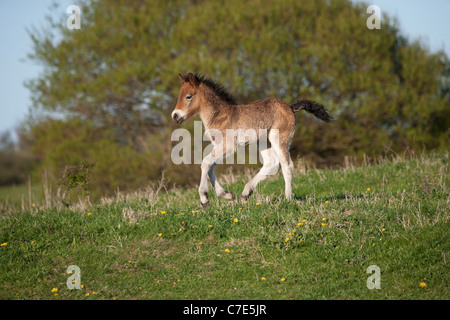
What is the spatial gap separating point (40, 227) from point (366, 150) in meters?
16.2

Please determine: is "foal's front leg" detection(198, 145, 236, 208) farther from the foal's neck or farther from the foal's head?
the foal's head

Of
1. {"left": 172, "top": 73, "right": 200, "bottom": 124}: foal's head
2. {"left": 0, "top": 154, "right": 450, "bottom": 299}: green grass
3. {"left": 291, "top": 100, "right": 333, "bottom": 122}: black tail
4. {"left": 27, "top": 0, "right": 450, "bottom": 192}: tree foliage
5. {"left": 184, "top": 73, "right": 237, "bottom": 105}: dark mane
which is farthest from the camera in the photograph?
{"left": 27, "top": 0, "right": 450, "bottom": 192}: tree foliage

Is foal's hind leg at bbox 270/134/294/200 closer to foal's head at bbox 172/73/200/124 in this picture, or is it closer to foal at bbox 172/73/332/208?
foal at bbox 172/73/332/208

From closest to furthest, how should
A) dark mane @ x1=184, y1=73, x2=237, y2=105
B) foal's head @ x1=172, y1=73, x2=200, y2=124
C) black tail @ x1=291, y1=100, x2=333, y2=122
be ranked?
foal's head @ x1=172, y1=73, x2=200, y2=124 < dark mane @ x1=184, y1=73, x2=237, y2=105 < black tail @ x1=291, y1=100, x2=333, y2=122

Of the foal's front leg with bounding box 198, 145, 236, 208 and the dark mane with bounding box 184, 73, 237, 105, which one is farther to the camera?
the dark mane with bounding box 184, 73, 237, 105

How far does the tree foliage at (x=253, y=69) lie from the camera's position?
20609mm

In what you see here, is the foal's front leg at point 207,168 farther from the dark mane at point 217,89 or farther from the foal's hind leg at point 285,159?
the dark mane at point 217,89

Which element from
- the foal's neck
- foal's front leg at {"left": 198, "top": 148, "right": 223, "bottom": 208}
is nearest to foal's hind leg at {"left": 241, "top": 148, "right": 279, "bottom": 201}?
foal's front leg at {"left": 198, "top": 148, "right": 223, "bottom": 208}

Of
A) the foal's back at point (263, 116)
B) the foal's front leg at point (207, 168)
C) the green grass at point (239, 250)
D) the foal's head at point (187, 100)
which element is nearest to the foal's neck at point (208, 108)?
the foal's head at point (187, 100)

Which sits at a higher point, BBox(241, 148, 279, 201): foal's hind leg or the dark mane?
the dark mane

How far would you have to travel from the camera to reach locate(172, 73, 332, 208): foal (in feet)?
28.4

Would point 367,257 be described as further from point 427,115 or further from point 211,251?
point 427,115

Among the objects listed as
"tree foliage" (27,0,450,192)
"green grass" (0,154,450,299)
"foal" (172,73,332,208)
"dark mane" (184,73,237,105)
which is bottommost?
"green grass" (0,154,450,299)

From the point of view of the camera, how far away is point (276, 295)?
5.99 m
